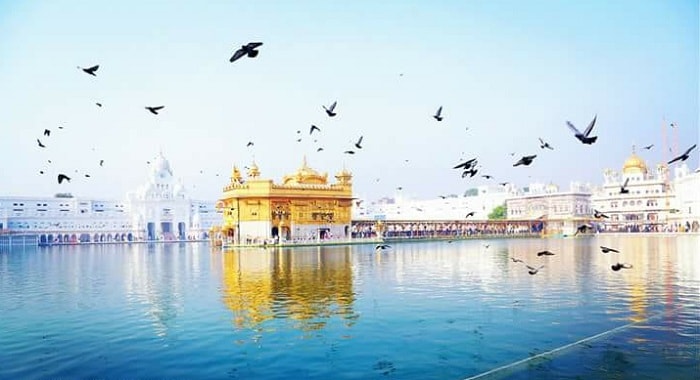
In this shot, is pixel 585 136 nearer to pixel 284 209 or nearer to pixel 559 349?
pixel 559 349

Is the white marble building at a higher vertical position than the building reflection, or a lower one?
higher

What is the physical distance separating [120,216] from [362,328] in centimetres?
10148

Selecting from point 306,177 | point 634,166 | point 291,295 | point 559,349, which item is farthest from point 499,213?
point 559,349

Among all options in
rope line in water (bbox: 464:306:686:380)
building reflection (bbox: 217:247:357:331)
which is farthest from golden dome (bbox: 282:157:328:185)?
rope line in water (bbox: 464:306:686:380)

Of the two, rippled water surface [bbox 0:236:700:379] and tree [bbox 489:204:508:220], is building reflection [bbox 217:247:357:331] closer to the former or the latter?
rippled water surface [bbox 0:236:700:379]

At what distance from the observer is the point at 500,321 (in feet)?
41.3

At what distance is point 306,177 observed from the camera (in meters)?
64.5

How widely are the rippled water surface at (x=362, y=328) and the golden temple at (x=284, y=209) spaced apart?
36042mm

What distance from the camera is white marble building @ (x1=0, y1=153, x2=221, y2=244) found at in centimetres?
9719

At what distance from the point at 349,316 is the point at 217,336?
3090 millimetres

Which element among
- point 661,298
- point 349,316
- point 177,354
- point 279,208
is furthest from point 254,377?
point 279,208

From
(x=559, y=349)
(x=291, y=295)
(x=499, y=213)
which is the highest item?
(x=499, y=213)

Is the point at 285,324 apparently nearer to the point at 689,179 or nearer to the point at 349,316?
the point at 349,316

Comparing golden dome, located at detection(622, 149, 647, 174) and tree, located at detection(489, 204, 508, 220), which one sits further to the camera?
tree, located at detection(489, 204, 508, 220)
